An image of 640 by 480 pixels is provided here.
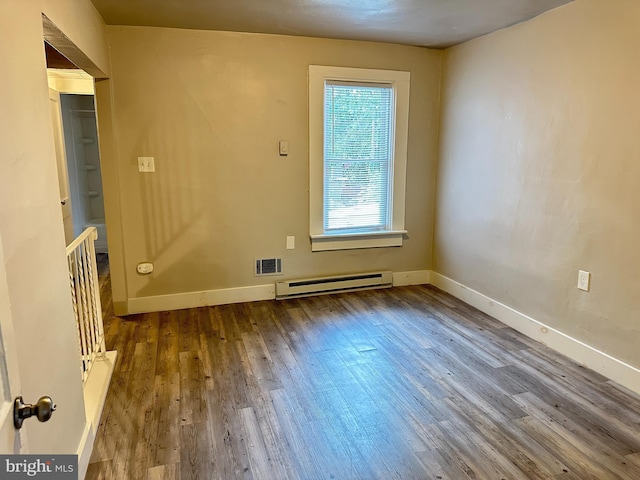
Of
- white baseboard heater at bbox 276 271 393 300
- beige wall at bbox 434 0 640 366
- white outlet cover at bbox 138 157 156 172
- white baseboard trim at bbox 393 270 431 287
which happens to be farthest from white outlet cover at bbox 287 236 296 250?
beige wall at bbox 434 0 640 366

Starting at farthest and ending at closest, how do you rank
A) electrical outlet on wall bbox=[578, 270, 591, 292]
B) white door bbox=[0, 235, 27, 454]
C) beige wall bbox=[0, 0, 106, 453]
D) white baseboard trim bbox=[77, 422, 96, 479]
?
electrical outlet on wall bbox=[578, 270, 591, 292] < white baseboard trim bbox=[77, 422, 96, 479] < beige wall bbox=[0, 0, 106, 453] < white door bbox=[0, 235, 27, 454]

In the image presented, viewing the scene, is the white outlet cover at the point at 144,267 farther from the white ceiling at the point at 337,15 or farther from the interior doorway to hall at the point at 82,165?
the interior doorway to hall at the point at 82,165

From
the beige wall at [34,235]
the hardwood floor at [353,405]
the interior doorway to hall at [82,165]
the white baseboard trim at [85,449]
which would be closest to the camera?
the beige wall at [34,235]

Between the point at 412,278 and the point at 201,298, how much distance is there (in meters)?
2.12

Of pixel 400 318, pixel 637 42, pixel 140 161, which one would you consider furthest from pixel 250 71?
pixel 637 42

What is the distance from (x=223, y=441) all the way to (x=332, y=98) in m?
2.91

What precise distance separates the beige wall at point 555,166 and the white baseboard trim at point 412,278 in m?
0.51

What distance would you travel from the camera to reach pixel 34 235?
139 cm

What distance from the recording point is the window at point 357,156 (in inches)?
149

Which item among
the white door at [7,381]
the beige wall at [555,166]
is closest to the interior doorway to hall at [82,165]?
the beige wall at [555,166]

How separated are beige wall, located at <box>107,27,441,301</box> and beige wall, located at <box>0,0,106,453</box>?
157 centimetres

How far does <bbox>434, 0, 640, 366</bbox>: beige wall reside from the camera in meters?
2.44

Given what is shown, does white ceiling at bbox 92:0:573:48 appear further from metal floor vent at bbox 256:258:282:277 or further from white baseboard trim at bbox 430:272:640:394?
white baseboard trim at bbox 430:272:640:394

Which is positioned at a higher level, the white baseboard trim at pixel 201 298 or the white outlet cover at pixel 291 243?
the white outlet cover at pixel 291 243
